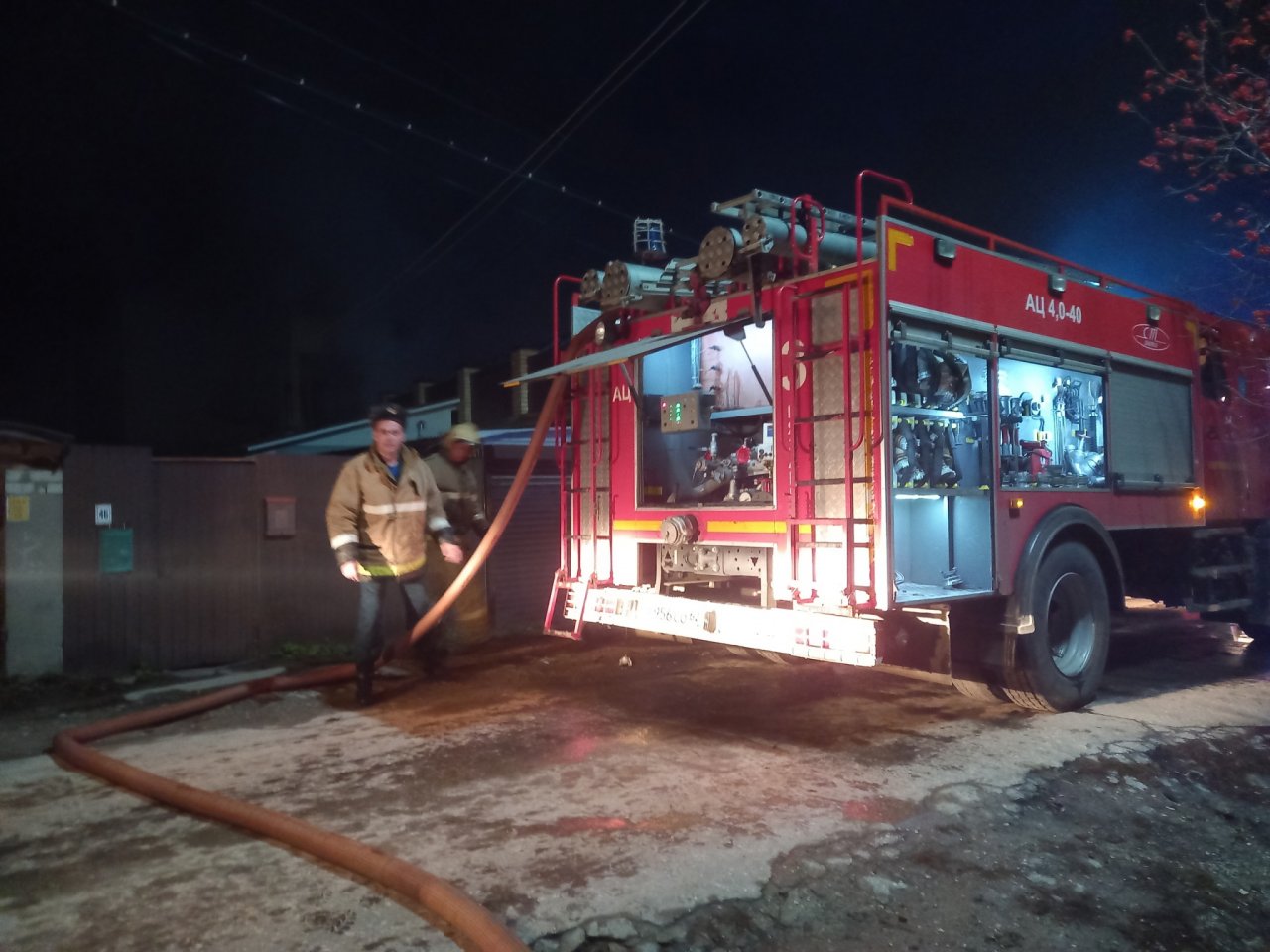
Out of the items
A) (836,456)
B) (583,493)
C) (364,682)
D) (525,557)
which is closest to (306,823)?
(364,682)

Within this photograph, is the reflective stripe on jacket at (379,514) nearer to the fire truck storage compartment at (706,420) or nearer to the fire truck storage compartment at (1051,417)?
the fire truck storage compartment at (706,420)

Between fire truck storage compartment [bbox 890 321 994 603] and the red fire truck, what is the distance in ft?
0.05

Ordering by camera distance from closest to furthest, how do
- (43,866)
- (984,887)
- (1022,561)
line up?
(984,887)
(43,866)
(1022,561)

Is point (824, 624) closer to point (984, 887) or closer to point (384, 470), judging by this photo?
point (984, 887)

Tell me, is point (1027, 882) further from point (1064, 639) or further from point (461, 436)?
point (461, 436)

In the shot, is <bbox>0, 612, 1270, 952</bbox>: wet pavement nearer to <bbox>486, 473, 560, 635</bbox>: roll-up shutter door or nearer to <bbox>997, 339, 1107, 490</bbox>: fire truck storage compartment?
<bbox>997, 339, 1107, 490</bbox>: fire truck storage compartment

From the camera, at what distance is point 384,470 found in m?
6.36

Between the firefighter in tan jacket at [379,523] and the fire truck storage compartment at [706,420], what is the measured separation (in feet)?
5.09

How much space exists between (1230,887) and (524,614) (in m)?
6.93

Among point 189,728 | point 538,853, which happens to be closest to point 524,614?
point 189,728

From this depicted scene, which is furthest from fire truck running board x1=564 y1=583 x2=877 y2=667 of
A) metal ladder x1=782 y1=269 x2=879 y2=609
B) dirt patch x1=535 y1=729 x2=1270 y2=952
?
dirt patch x1=535 y1=729 x2=1270 y2=952

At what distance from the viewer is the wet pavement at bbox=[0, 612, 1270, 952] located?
3.20 metres

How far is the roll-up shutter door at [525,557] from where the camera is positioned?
9.33 m

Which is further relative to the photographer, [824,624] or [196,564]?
[196,564]
